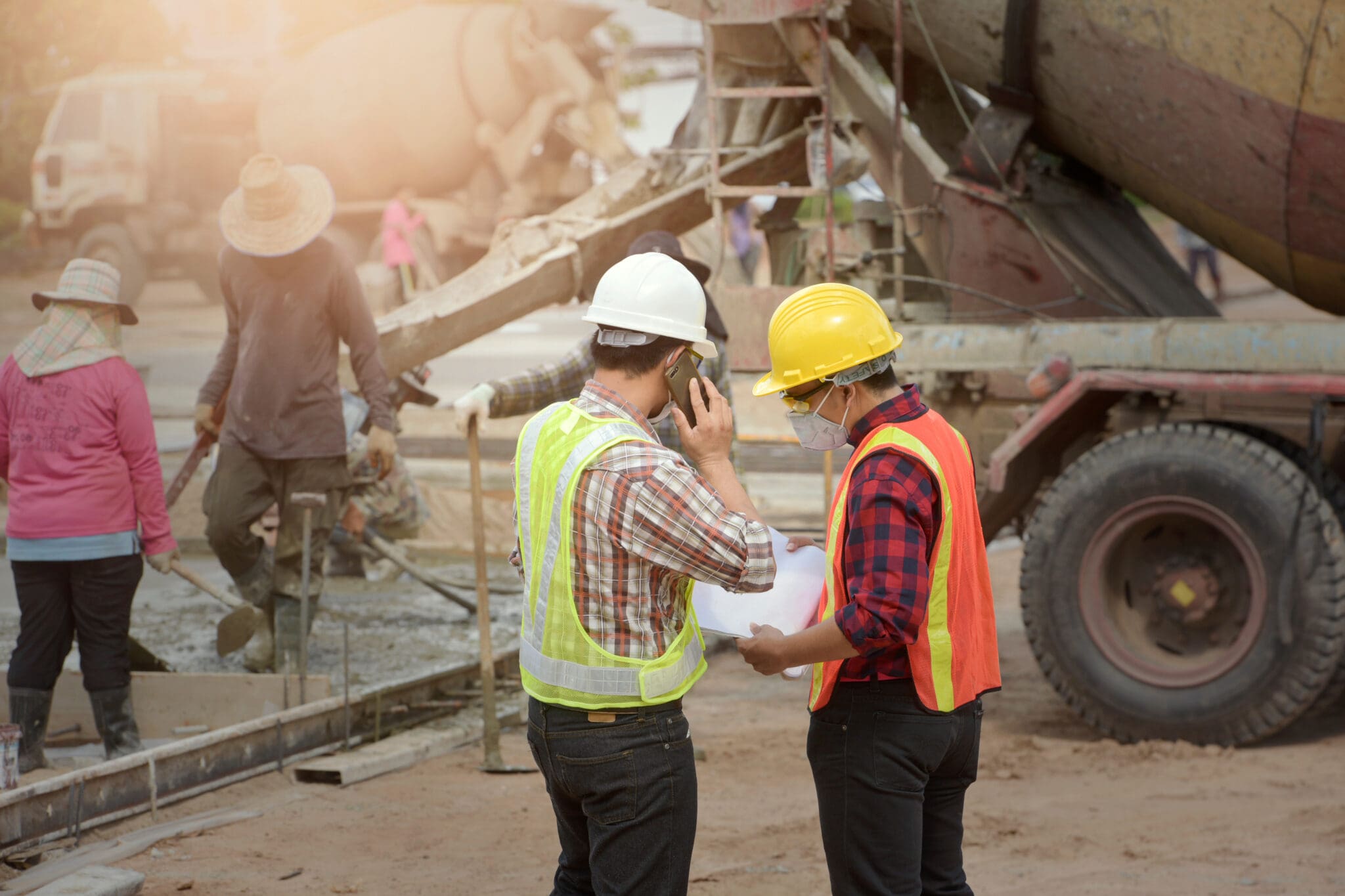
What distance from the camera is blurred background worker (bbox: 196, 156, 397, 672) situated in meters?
5.84

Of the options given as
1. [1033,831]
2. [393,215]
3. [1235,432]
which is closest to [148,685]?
[1033,831]

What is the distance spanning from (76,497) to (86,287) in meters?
0.71

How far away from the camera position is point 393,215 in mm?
18391

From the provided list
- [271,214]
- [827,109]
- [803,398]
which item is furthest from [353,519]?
[803,398]

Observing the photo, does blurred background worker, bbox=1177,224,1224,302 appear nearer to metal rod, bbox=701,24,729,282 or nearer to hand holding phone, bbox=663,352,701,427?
metal rod, bbox=701,24,729,282

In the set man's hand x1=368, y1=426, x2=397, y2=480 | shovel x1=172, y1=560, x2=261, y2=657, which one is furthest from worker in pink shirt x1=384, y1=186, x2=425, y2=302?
shovel x1=172, y1=560, x2=261, y2=657

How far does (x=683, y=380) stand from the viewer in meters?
2.65

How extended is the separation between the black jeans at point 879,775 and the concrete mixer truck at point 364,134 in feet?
51.2

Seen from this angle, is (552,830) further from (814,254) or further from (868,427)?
(814,254)

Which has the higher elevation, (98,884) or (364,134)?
(364,134)

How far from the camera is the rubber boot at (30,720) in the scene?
4809mm

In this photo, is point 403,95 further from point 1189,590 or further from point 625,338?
point 625,338

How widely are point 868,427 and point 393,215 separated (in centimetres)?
1638

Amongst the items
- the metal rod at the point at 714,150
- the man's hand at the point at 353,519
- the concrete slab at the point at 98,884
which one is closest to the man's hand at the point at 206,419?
the man's hand at the point at 353,519
